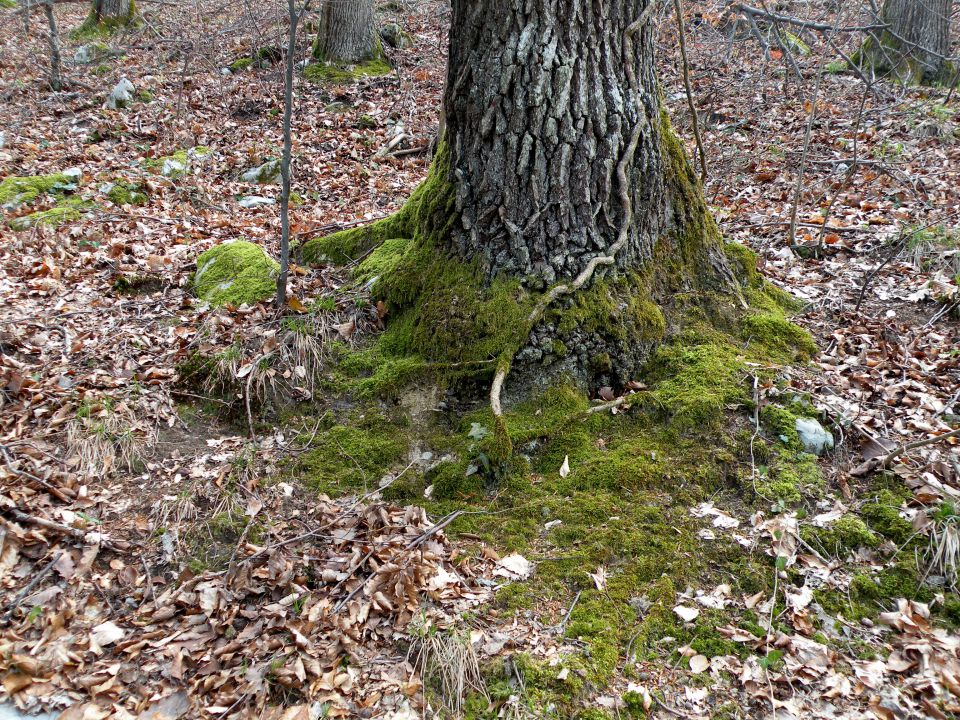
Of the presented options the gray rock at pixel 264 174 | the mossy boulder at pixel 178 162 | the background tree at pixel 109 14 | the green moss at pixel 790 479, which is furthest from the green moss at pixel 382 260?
the background tree at pixel 109 14

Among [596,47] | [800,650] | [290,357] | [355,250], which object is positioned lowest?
[800,650]

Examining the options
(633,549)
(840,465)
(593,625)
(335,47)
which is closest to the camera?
(593,625)

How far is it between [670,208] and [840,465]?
6.37 ft

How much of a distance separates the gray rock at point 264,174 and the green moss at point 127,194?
1.43 m

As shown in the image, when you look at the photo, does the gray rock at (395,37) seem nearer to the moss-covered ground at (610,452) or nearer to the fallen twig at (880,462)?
the moss-covered ground at (610,452)

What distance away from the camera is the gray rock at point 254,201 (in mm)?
7751

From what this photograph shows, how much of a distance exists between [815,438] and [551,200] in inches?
81.5

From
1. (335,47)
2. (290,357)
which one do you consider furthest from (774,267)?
(335,47)

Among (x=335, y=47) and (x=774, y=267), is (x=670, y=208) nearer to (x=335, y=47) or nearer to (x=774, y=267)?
(x=774, y=267)

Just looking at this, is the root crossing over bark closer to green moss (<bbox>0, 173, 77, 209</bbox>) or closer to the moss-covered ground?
the moss-covered ground

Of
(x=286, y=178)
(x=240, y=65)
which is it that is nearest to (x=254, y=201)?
(x=286, y=178)

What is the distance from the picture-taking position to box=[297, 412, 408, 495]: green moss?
3.86 m

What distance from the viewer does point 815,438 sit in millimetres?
3695

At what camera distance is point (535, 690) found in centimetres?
272
